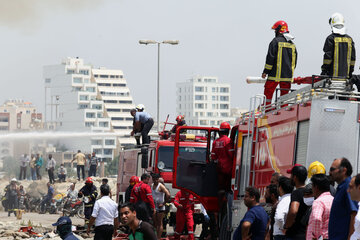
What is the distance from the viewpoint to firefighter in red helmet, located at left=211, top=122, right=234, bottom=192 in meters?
14.9

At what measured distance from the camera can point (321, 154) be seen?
35.8 ft

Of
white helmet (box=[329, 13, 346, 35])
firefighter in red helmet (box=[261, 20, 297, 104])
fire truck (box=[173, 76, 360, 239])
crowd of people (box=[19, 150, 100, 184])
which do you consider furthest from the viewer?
crowd of people (box=[19, 150, 100, 184])

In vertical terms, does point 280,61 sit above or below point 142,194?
above

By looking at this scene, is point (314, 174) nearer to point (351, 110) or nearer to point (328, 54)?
point (351, 110)

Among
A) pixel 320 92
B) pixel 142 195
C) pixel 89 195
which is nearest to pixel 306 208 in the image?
pixel 320 92

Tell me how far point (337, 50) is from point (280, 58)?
155 cm

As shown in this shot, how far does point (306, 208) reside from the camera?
30.6ft

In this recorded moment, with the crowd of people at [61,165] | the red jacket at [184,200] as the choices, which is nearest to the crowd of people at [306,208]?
the red jacket at [184,200]

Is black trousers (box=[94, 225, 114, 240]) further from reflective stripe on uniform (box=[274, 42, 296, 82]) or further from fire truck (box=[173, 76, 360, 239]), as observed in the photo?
reflective stripe on uniform (box=[274, 42, 296, 82])

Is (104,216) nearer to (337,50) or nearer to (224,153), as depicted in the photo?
(224,153)

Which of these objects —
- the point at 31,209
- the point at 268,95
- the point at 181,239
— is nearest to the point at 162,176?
the point at 181,239

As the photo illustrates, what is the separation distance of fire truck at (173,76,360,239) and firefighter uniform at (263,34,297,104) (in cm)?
36

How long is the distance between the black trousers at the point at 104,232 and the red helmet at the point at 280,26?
4.26 m

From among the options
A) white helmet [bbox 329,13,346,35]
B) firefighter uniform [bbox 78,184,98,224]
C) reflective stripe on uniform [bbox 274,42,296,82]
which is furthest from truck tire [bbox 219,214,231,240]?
firefighter uniform [bbox 78,184,98,224]
